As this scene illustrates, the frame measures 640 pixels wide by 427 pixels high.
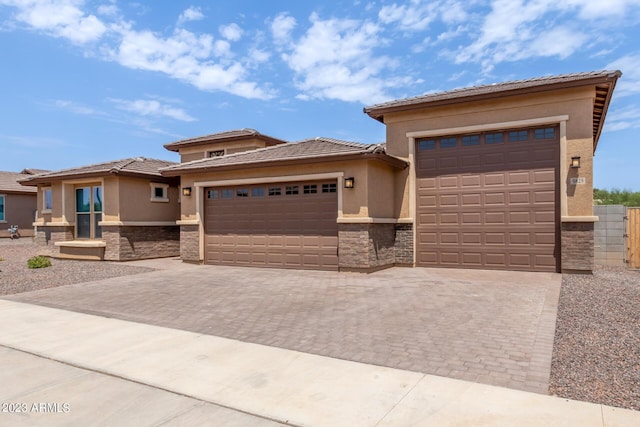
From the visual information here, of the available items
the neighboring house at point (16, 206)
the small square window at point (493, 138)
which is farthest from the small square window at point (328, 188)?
the neighboring house at point (16, 206)

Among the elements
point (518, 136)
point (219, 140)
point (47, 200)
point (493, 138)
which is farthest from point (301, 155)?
point (47, 200)

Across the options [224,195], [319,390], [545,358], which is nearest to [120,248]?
[224,195]

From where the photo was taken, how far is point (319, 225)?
13.2 metres

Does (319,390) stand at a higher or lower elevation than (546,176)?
lower

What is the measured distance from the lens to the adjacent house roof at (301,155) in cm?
1227

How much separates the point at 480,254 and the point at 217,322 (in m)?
9.05

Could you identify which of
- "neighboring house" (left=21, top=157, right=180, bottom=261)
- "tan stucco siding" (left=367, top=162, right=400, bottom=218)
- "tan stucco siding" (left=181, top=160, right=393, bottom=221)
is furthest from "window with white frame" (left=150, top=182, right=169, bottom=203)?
"tan stucco siding" (left=367, top=162, right=400, bottom=218)

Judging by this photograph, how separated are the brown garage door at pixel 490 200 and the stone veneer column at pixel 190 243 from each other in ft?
26.1

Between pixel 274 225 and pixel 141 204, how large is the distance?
6.88 m

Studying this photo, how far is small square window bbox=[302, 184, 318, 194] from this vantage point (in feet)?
43.9

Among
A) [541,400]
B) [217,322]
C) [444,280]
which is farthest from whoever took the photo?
[444,280]

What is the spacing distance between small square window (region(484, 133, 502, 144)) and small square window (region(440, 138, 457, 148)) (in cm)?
96

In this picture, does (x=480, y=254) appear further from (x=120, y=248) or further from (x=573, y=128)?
(x=120, y=248)

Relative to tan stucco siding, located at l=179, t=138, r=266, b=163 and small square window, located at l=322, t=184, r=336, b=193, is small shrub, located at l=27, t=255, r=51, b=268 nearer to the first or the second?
tan stucco siding, located at l=179, t=138, r=266, b=163
